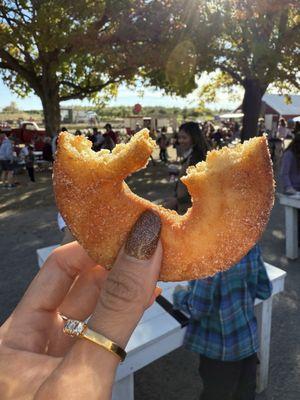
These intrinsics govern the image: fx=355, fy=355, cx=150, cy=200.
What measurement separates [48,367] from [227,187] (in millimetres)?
898

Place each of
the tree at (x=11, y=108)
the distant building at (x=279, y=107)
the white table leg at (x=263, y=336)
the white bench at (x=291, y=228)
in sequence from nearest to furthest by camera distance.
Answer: the white table leg at (x=263, y=336) < the white bench at (x=291, y=228) < the distant building at (x=279, y=107) < the tree at (x=11, y=108)

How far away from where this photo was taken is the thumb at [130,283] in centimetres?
120

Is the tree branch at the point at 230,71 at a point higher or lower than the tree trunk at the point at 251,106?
higher

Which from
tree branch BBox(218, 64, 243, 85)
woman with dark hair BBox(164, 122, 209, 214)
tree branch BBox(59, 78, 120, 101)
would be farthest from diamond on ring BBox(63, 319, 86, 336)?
tree branch BBox(59, 78, 120, 101)

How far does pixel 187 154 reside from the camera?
4387 millimetres

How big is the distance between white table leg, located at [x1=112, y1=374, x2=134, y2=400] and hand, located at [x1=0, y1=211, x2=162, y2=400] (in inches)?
29.7

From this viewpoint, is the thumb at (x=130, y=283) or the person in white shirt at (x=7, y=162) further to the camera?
the person in white shirt at (x=7, y=162)

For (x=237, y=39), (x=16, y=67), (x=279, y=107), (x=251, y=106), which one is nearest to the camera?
(x=237, y=39)

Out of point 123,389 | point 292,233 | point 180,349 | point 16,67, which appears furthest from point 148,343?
point 16,67

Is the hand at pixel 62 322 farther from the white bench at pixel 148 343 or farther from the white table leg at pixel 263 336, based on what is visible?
the white table leg at pixel 263 336

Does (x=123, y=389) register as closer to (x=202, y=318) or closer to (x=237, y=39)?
(x=202, y=318)

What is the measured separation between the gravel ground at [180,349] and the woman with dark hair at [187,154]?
1.59 meters

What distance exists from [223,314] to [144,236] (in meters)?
1.37

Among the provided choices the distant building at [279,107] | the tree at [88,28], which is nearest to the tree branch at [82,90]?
the tree at [88,28]
